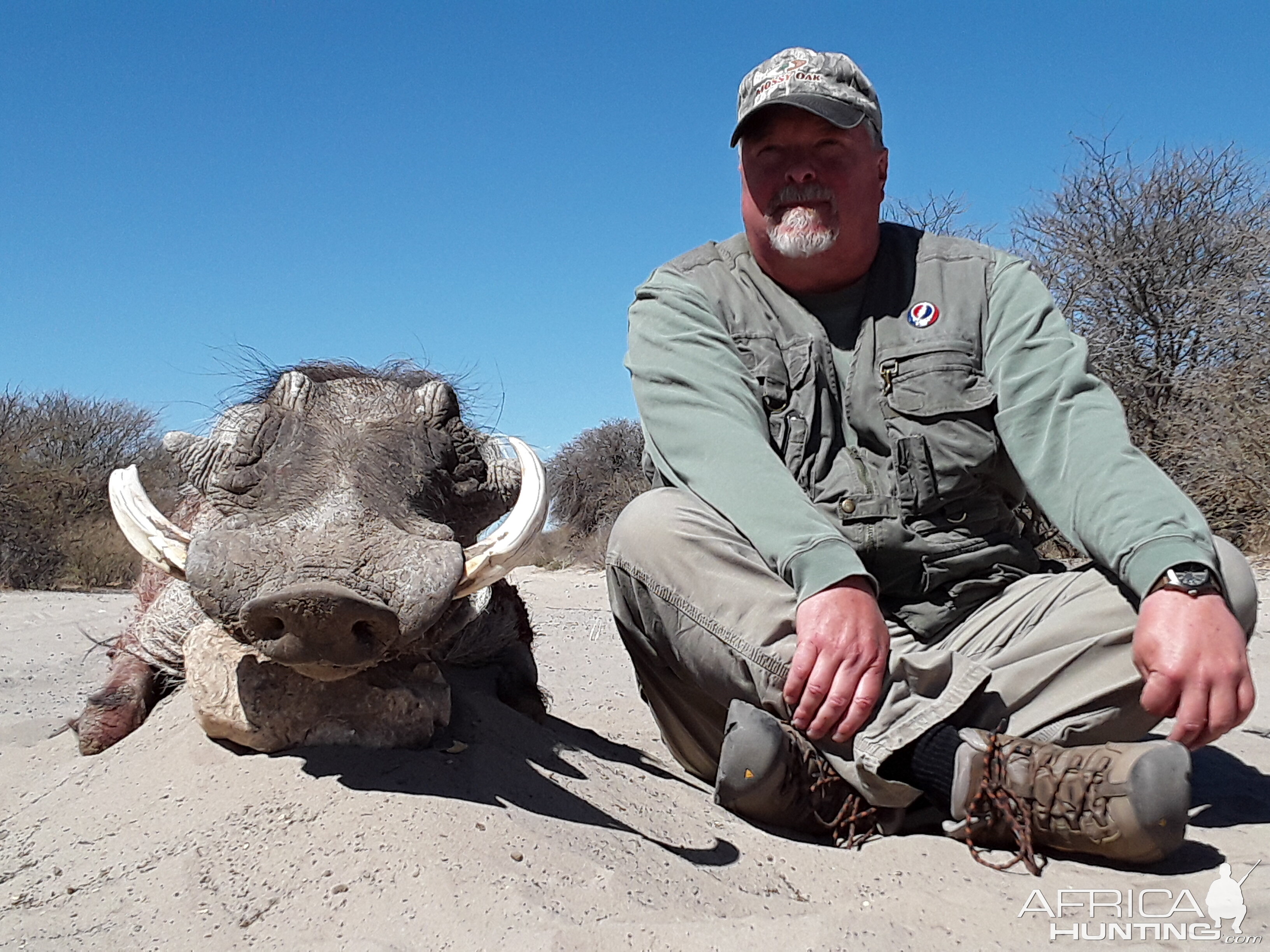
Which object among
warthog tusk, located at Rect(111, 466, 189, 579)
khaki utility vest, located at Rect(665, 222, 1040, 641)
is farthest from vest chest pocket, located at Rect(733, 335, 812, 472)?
warthog tusk, located at Rect(111, 466, 189, 579)

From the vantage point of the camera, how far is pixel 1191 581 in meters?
2.27

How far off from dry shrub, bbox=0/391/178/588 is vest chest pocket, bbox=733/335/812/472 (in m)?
10.3

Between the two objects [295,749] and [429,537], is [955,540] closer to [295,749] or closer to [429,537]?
[429,537]

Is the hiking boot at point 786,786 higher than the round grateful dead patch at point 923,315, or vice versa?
the round grateful dead patch at point 923,315

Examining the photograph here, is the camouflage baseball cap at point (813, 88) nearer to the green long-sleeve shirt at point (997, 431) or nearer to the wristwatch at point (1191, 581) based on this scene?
the green long-sleeve shirt at point (997, 431)

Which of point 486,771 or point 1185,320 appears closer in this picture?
point 486,771

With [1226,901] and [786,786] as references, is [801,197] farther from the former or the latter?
[1226,901]

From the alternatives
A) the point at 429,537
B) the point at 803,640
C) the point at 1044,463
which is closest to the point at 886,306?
the point at 1044,463

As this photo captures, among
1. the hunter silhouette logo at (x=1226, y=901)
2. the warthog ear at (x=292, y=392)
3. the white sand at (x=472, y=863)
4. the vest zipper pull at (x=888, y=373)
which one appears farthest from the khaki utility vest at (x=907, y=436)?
the warthog ear at (x=292, y=392)

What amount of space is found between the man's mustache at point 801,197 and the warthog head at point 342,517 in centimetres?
101

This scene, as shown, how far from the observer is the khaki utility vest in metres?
2.82

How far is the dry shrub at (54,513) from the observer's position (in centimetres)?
1314

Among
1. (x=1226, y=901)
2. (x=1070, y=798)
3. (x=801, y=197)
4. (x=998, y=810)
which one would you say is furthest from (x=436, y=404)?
(x=1226, y=901)

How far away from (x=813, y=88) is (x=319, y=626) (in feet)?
6.44
